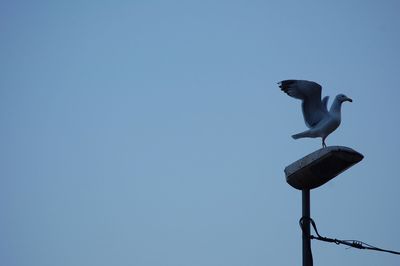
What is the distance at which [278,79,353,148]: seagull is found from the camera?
8.16 meters

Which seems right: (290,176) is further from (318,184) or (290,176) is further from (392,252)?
(392,252)

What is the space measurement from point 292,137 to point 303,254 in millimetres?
4057

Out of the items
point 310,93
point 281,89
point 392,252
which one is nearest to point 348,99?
point 310,93

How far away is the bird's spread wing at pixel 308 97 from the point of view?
27.6ft

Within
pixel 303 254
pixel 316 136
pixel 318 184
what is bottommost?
pixel 303 254

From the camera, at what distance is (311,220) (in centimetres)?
483

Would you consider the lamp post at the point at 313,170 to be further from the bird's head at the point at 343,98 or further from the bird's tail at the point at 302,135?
the bird's head at the point at 343,98

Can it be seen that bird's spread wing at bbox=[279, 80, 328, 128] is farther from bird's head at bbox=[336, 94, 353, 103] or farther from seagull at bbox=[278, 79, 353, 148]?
bird's head at bbox=[336, 94, 353, 103]

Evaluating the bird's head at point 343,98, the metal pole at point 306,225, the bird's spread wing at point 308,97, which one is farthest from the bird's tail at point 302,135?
the metal pole at point 306,225

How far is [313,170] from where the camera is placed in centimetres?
464

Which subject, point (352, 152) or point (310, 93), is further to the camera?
point (310, 93)

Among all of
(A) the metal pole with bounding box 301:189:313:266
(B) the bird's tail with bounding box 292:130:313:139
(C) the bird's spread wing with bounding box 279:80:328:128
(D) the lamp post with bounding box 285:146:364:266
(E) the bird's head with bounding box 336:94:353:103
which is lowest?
(A) the metal pole with bounding box 301:189:313:266

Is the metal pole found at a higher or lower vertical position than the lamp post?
lower

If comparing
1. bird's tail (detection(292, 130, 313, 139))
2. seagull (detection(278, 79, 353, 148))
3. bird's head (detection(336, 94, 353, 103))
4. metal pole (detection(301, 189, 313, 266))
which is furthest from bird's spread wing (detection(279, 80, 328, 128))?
metal pole (detection(301, 189, 313, 266))
